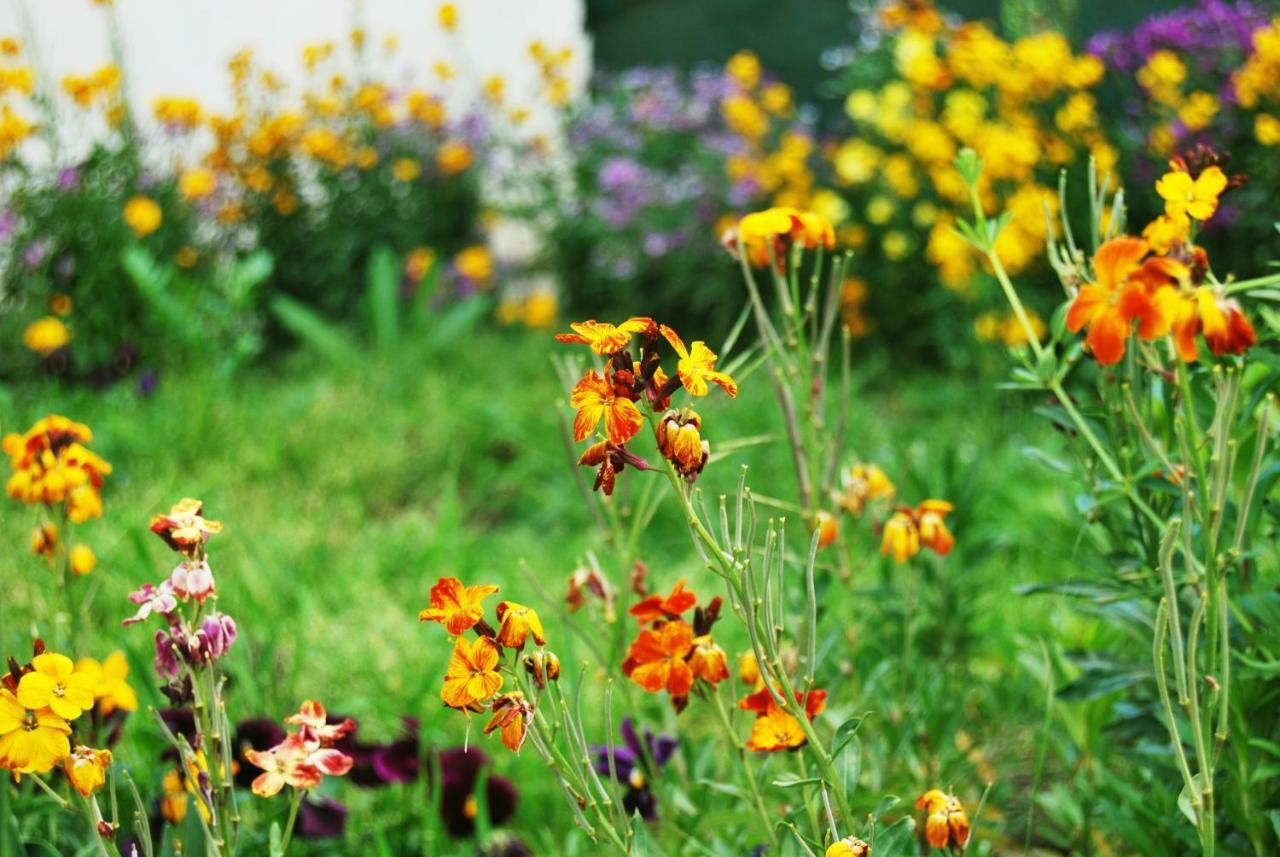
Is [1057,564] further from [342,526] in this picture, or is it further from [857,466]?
[342,526]

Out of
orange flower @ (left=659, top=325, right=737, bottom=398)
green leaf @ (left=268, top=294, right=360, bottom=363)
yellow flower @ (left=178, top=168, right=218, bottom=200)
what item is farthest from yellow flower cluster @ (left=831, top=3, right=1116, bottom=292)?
orange flower @ (left=659, top=325, right=737, bottom=398)

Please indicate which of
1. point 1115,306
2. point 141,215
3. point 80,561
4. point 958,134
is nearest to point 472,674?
point 1115,306

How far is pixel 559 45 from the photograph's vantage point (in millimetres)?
5727

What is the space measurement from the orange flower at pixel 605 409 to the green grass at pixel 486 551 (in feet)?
0.55

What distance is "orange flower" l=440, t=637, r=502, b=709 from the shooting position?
2.75 feet

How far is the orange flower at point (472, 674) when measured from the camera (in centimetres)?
84

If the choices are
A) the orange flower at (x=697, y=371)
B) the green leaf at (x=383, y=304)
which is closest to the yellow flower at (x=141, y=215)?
the green leaf at (x=383, y=304)

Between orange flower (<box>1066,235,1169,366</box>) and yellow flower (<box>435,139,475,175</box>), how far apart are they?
422 cm

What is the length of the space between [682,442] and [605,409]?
53 millimetres

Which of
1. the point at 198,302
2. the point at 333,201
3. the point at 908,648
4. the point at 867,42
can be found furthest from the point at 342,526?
the point at 867,42

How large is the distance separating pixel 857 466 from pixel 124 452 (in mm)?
2462

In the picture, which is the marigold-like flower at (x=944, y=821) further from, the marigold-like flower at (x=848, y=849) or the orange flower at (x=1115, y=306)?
the orange flower at (x=1115, y=306)

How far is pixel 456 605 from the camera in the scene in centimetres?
85

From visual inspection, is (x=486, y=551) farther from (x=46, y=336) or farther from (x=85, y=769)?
(x=85, y=769)
